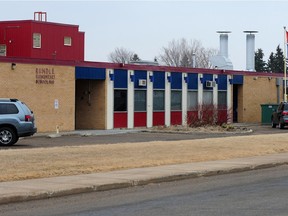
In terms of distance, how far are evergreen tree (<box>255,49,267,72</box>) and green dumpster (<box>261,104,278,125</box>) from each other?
202 feet

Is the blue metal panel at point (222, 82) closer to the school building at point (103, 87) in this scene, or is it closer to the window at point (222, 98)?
the school building at point (103, 87)


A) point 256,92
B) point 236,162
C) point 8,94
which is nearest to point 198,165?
point 236,162

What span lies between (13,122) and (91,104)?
14772 millimetres

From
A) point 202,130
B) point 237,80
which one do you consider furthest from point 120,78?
point 237,80

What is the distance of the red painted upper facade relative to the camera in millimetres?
46156

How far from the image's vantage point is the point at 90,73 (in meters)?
38.0

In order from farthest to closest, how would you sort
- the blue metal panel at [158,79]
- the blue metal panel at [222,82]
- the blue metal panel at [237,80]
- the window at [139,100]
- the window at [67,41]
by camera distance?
the blue metal panel at [237,80]
the window at [67,41]
the blue metal panel at [222,82]
the blue metal panel at [158,79]
the window at [139,100]

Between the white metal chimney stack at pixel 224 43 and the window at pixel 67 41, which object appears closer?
the window at pixel 67 41

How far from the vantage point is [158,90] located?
4272 centimetres

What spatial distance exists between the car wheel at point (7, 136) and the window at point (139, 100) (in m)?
16.5

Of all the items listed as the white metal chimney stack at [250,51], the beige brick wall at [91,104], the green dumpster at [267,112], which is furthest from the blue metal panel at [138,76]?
the white metal chimney stack at [250,51]

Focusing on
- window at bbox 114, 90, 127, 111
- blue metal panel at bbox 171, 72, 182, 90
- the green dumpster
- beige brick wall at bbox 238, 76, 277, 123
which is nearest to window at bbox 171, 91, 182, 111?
blue metal panel at bbox 171, 72, 182, 90

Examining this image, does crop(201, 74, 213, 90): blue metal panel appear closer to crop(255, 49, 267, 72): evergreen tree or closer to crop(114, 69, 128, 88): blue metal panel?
crop(114, 69, 128, 88): blue metal panel

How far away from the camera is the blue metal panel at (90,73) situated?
37.4 meters
